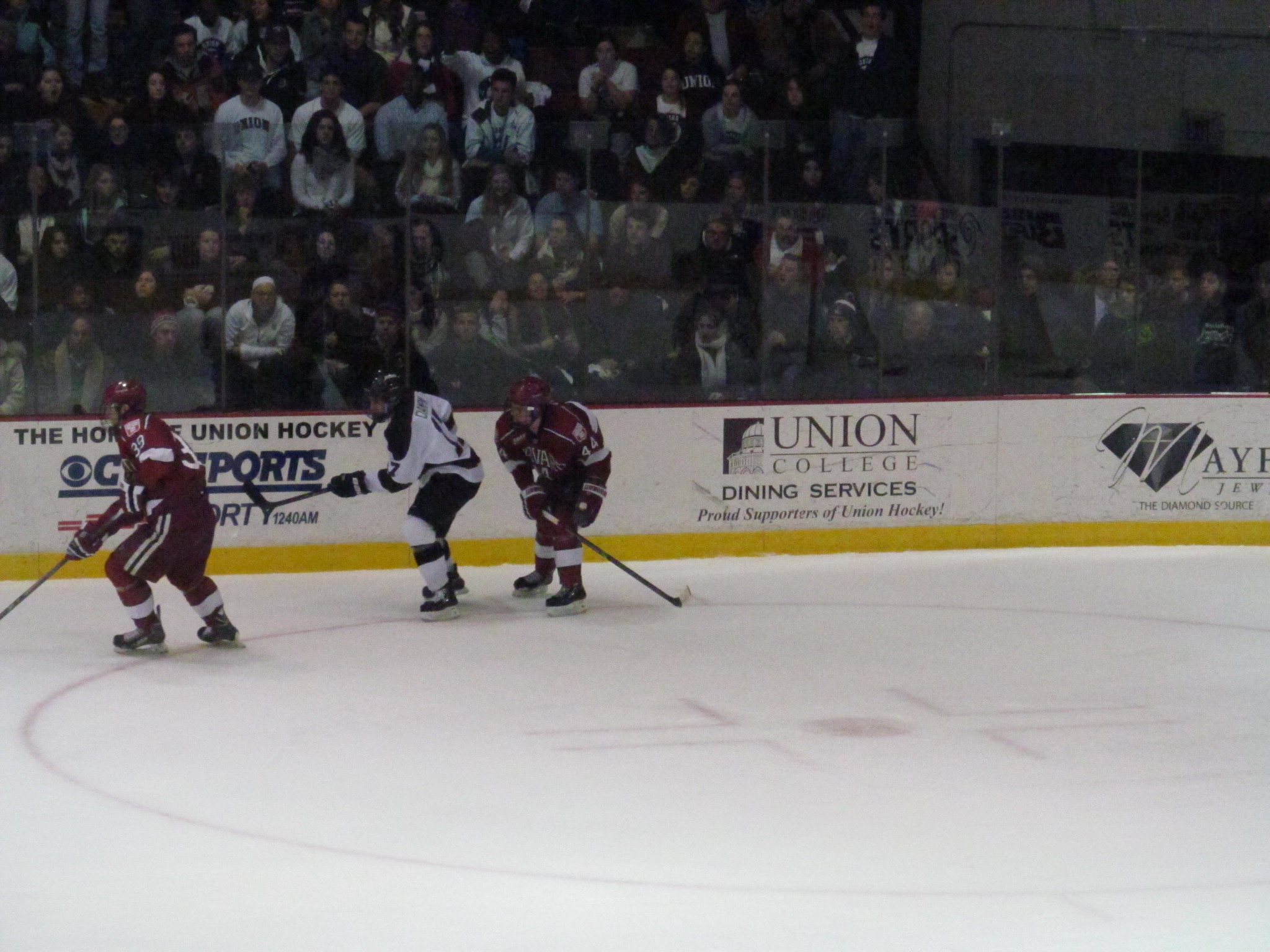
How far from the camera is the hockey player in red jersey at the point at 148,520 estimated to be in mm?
6609

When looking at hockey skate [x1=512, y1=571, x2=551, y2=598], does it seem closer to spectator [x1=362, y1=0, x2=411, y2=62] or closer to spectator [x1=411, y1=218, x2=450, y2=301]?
spectator [x1=411, y1=218, x2=450, y2=301]

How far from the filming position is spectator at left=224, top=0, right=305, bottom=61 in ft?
34.2

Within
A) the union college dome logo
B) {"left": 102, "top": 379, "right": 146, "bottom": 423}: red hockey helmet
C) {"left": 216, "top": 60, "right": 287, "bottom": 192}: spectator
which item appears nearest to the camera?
{"left": 102, "top": 379, "right": 146, "bottom": 423}: red hockey helmet

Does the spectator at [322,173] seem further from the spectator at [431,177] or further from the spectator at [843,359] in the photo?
the spectator at [843,359]

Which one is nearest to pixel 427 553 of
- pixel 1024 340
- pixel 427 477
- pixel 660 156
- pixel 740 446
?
pixel 427 477

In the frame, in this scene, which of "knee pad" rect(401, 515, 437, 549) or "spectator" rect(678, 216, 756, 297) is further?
"spectator" rect(678, 216, 756, 297)

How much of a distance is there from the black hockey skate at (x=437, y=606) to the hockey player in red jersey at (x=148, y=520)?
1154 millimetres

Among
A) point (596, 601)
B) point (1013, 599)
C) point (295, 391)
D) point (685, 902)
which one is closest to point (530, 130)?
point (295, 391)

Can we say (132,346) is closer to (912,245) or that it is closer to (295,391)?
(295,391)

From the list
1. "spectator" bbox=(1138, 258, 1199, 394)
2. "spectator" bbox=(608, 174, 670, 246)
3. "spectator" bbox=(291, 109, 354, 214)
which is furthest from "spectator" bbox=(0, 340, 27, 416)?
"spectator" bbox=(1138, 258, 1199, 394)

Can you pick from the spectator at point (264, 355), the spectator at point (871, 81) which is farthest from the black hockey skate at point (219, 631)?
the spectator at point (871, 81)

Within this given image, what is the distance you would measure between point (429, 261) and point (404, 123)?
100 centimetres

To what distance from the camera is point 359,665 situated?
6746 mm

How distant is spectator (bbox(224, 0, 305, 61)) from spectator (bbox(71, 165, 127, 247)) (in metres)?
2.00
